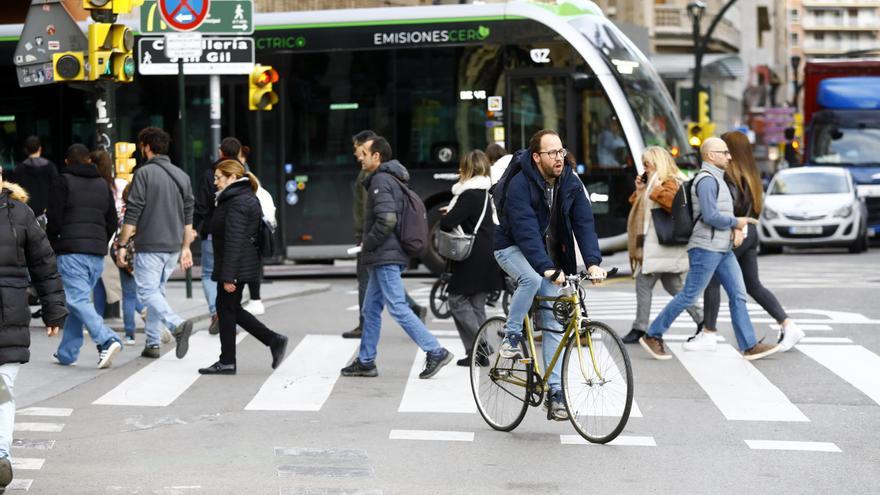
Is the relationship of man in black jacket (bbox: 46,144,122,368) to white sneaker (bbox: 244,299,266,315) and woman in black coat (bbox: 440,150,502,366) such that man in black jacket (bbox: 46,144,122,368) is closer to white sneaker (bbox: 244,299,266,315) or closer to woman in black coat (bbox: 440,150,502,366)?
woman in black coat (bbox: 440,150,502,366)

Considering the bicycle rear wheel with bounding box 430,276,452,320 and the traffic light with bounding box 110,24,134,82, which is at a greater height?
the traffic light with bounding box 110,24,134,82

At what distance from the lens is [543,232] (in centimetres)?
916

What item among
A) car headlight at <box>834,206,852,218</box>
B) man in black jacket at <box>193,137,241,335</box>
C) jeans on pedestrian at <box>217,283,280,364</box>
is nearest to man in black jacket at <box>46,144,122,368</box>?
jeans on pedestrian at <box>217,283,280,364</box>

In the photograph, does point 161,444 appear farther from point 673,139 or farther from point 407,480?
point 673,139

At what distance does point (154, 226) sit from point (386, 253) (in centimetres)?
230

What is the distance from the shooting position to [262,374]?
12.0m

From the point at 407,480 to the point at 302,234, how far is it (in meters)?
14.4

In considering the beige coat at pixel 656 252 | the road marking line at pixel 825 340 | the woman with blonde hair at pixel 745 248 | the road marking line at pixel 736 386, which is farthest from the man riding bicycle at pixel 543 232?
the road marking line at pixel 825 340

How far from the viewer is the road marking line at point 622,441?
8.80 m

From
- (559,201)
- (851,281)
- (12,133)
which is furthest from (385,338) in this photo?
(12,133)

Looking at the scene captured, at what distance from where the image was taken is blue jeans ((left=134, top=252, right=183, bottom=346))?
42.0 feet

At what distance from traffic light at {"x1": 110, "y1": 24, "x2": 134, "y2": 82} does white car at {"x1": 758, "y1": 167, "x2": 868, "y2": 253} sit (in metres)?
14.5

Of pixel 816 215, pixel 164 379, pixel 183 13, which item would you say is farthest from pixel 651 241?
pixel 816 215

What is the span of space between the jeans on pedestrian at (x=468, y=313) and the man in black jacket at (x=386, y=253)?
27.9 inches
